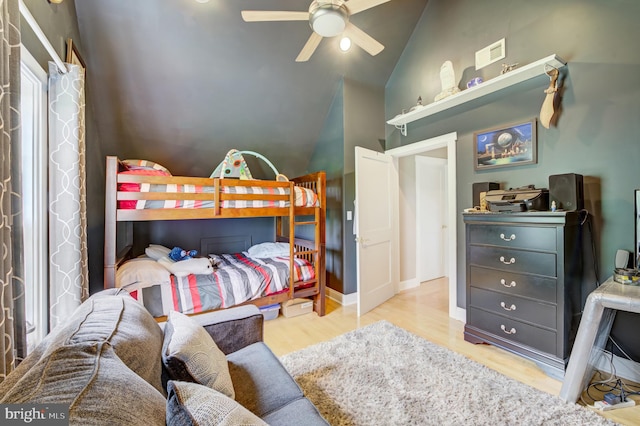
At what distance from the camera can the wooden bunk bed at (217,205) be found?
2131 millimetres

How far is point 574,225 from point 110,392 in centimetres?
275

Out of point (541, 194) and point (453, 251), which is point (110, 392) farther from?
point (453, 251)

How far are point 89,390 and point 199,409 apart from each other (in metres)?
0.23

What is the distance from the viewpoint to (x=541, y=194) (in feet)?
7.09

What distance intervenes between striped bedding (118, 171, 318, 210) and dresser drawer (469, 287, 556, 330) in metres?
1.91

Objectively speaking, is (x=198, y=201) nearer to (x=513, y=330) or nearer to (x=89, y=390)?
(x=89, y=390)

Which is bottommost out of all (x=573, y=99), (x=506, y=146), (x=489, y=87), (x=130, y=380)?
(x=130, y=380)

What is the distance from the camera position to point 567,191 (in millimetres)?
2051

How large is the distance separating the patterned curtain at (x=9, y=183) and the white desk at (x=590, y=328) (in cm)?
282

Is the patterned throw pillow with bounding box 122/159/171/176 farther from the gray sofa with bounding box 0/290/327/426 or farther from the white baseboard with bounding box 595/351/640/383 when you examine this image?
the white baseboard with bounding box 595/351/640/383

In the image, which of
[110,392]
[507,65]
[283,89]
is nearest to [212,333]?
[110,392]

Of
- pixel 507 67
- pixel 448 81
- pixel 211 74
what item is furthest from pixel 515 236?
pixel 211 74

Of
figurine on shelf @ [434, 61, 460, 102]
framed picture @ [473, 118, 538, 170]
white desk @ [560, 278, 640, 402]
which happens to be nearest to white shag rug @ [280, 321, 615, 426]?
white desk @ [560, 278, 640, 402]

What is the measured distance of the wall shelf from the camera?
2152mm
